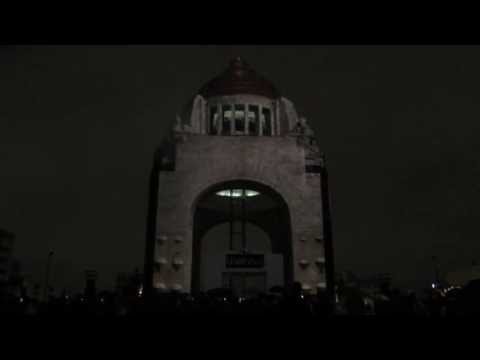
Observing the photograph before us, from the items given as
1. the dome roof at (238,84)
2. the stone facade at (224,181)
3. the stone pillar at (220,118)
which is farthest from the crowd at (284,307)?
the dome roof at (238,84)

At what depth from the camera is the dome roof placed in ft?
84.6

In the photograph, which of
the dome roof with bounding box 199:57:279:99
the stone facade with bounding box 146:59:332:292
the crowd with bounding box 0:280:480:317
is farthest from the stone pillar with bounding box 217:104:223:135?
the crowd with bounding box 0:280:480:317

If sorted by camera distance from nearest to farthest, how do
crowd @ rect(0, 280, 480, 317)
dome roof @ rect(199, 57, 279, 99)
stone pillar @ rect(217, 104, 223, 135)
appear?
crowd @ rect(0, 280, 480, 317) < stone pillar @ rect(217, 104, 223, 135) < dome roof @ rect(199, 57, 279, 99)

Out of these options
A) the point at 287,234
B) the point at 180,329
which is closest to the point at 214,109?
the point at 287,234

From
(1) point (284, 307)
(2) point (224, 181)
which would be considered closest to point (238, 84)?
(2) point (224, 181)

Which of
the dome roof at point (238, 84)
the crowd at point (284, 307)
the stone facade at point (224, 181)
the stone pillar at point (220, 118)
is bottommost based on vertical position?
the crowd at point (284, 307)

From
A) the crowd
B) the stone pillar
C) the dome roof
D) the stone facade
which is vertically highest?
the dome roof

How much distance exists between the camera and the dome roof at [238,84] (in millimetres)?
25781

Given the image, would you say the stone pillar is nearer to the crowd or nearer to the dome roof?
the dome roof

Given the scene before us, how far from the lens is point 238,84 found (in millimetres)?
25891

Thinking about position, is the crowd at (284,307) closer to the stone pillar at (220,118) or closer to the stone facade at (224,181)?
the stone facade at (224,181)

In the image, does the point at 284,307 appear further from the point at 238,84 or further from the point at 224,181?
the point at 238,84

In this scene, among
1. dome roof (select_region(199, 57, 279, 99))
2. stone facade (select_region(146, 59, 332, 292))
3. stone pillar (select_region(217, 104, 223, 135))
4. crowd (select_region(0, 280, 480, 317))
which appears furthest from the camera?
dome roof (select_region(199, 57, 279, 99))
